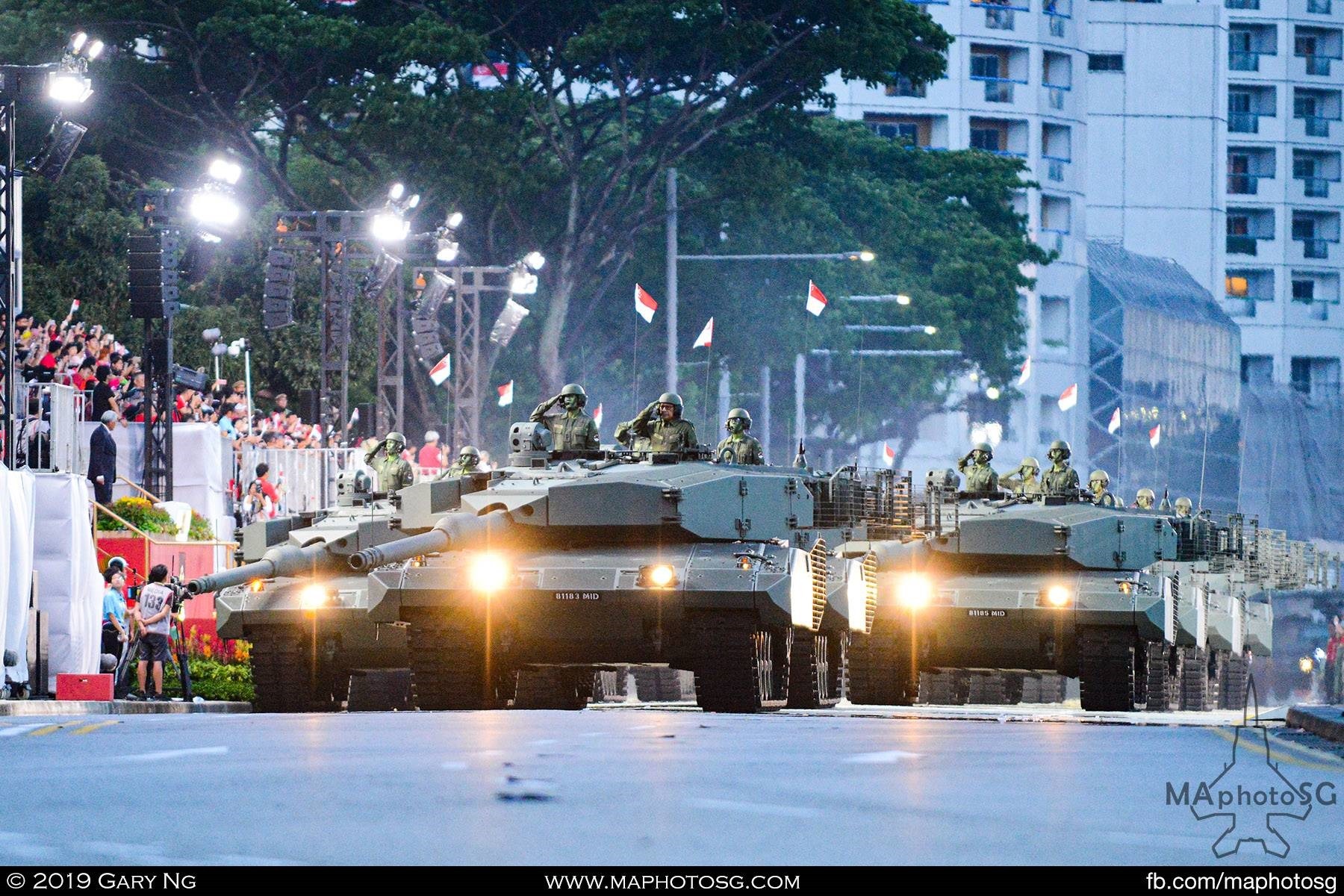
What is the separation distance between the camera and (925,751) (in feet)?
50.0

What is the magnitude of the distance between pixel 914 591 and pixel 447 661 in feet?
26.9

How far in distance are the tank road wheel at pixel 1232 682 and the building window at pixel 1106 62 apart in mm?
72709

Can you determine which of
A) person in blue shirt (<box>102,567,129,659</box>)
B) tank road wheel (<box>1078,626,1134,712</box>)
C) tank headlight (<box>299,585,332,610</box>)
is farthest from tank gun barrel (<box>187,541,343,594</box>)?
tank road wheel (<box>1078,626,1134,712</box>)

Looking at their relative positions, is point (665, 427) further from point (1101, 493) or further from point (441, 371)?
point (441, 371)

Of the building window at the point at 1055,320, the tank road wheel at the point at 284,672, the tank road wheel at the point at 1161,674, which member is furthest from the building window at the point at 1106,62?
the tank road wheel at the point at 284,672

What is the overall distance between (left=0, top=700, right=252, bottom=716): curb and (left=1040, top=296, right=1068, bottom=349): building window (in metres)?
76.5

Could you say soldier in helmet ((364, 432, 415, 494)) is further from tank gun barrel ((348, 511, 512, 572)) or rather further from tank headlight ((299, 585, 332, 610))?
tank gun barrel ((348, 511, 512, 572))

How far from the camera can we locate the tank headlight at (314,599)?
25406 millimetres

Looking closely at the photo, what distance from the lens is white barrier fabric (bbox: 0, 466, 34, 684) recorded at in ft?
83.3

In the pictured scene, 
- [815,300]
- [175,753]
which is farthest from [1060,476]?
[815,300]

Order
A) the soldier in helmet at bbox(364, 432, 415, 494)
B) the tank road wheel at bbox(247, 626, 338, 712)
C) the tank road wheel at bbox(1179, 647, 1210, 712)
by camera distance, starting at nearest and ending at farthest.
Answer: the tank road wheel at bbox(247, 626, 338, 712) < the soldier in helmet at bbox(364, 432, 415, 494) < the tank road wheel at bbox(1179, 647, 1210, 712)

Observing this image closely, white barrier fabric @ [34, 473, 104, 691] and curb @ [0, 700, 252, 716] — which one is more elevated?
white barrier fabric @ [34, 473, 104, 691]

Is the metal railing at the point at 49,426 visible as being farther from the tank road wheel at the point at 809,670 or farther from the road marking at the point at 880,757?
the road marking at the point at 880,757
